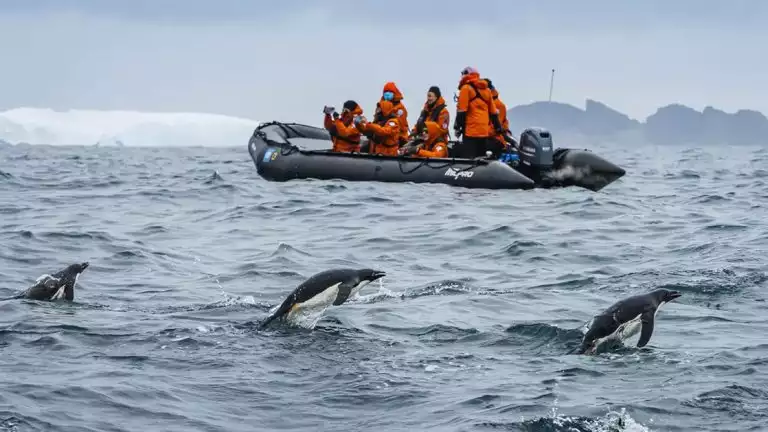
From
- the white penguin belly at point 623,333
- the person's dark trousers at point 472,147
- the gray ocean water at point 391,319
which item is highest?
the person's dark trousers at point 472,147

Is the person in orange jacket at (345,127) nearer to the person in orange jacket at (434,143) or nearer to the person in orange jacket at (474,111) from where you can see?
the person in orange jacket at (434,143)

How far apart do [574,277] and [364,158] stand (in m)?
11.7

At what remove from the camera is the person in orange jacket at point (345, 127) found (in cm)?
2644

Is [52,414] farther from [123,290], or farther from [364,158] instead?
[364,158]

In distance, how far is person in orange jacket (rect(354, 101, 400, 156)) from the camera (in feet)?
84.7

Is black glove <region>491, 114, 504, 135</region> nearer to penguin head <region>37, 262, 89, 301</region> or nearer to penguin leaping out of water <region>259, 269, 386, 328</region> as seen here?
penguin head <region>37, 262, 89, 301</region>

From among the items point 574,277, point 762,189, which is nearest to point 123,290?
point 574,277

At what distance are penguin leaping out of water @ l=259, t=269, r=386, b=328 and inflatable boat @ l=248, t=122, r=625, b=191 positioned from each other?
45.0 ft

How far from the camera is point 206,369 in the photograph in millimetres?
9727

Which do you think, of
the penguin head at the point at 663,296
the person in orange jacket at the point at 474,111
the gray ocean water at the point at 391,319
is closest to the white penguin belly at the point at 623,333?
the gray ocean water at the point at 391,319

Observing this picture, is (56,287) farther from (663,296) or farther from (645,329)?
(663,296)

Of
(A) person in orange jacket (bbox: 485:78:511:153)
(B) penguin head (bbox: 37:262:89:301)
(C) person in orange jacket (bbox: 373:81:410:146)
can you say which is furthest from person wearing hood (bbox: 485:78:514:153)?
(B) penguin head (bbox: 37:262:89:301)

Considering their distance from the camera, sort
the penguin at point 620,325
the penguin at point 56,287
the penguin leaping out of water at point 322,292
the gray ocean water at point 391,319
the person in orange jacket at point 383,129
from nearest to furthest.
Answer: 1. the gray ocean water at point 391,319
2. the penguin at point 620,325
3. the penguin leaping out of water at point 322,292
4. the penguin at point 56,287
5. the person in orange jacket at point 383,129

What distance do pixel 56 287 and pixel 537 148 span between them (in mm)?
14532
